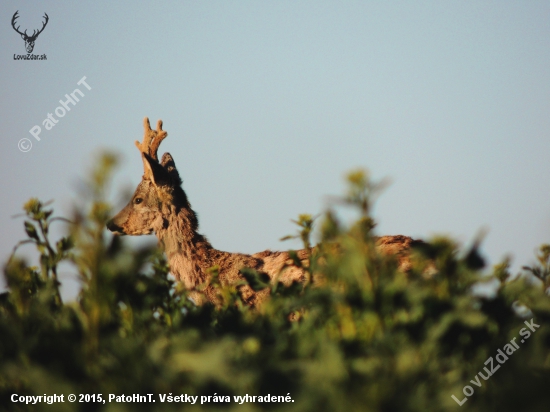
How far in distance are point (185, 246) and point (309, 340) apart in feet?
29.3

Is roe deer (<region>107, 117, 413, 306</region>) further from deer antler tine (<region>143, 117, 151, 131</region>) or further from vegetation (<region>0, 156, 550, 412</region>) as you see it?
vegetation (<region>0, 156, 550, 412</region>)

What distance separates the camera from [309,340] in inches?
104

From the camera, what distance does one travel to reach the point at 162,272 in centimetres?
424

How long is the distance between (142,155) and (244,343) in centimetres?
978

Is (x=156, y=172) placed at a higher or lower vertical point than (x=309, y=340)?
higher

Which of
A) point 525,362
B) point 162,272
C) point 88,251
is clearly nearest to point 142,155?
point 162,272

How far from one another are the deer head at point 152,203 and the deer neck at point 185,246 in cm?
11

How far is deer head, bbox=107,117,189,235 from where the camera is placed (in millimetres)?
11859

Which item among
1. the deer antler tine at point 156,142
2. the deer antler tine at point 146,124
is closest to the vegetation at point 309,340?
the deer antler tine at point 156,142

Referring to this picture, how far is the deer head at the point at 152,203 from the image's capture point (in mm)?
11859

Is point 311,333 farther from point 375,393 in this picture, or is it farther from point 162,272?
point 162,272
